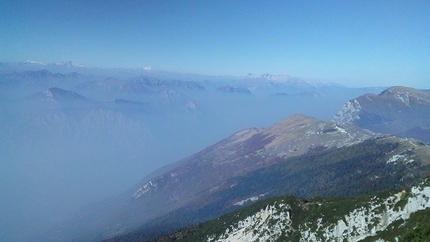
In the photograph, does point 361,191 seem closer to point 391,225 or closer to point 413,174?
point 413,174

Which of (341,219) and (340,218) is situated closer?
(341,219)

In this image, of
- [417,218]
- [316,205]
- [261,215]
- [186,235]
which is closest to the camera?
[417,218]

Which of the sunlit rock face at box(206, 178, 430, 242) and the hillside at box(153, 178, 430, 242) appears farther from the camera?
the sunlit rock face at box(206, 178, 430, 242)

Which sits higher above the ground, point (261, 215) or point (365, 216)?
point (365, 216)

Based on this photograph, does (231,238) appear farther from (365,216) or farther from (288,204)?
(365,216)

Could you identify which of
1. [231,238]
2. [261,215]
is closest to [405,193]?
[261,215]

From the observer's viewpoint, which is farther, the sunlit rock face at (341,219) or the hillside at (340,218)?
the sunlit rock face at (341,219)

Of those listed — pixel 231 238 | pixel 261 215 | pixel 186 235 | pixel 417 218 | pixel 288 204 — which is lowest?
pixel 186 235

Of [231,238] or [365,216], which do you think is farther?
[231,238]

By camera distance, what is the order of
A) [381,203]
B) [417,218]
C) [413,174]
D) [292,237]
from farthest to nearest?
[413,174] < [292,237] < [381,203] < [417,218]
